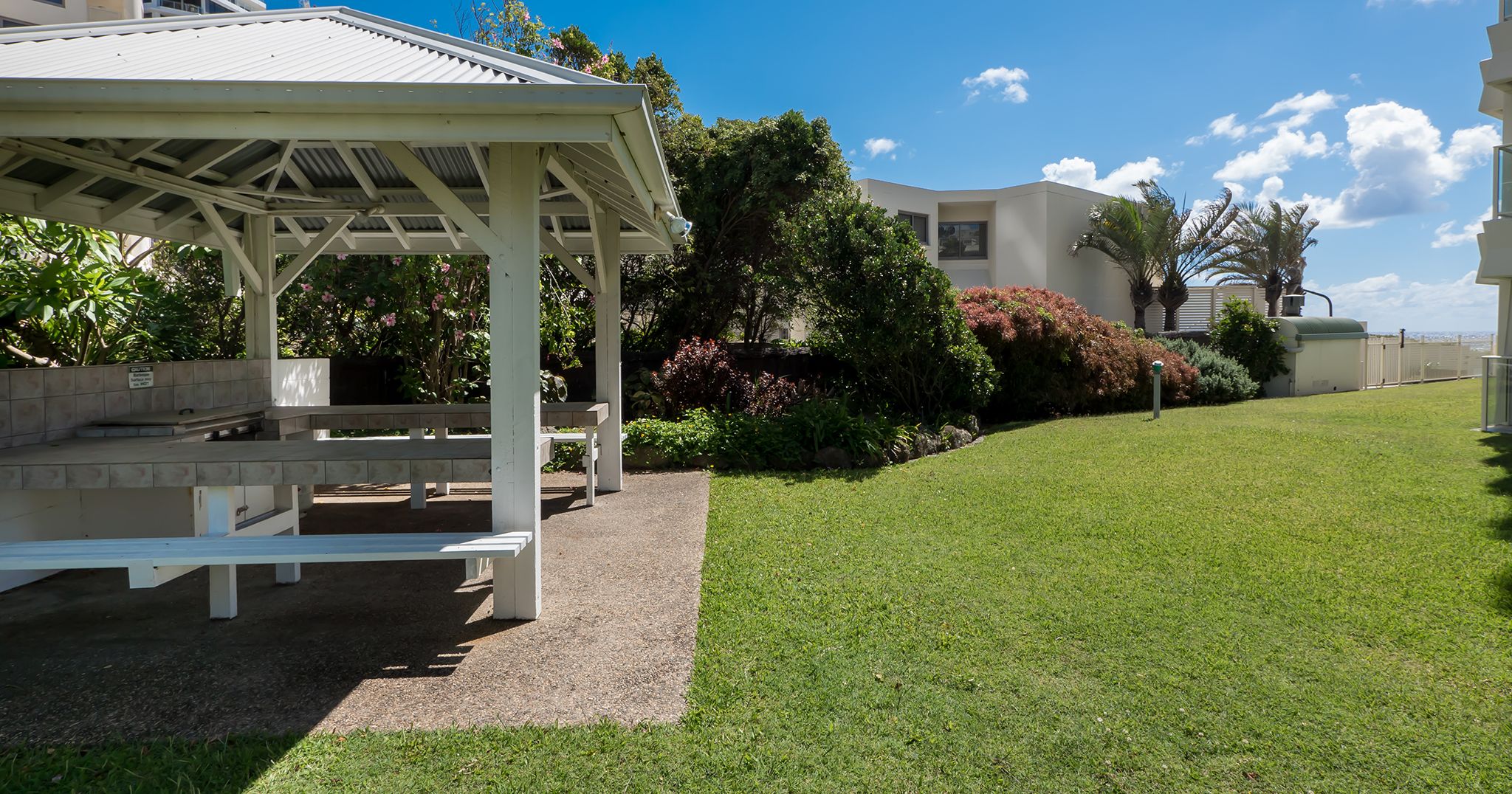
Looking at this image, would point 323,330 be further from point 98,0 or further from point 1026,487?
point 98,0

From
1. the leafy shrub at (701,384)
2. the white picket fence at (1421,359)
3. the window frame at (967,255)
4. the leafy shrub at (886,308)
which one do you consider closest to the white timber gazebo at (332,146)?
the leafy shrub at (701,384)

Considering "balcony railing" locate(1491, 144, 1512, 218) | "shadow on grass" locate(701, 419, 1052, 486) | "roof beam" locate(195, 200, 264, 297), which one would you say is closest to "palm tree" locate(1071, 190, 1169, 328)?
"balcony railing" locate(1491, 144, 1512, 218)

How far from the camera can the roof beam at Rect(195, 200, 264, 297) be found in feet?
19.5

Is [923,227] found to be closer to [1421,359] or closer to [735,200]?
[735,200]

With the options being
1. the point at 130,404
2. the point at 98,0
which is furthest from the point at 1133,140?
the point at 98,0

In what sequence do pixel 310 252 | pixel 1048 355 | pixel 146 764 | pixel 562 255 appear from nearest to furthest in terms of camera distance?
pixel 146 764
pixel 310 252
pixel 562 255
pixel 1048 355

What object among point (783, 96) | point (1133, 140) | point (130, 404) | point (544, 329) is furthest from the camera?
point (1133, 140)

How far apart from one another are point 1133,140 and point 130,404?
21.6 metres

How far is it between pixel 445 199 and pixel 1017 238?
21.9m

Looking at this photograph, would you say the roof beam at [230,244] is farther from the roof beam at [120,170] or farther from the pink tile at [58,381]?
the pink tile at [58,381]

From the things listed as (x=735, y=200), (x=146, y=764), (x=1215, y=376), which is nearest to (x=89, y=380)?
(x=146, y=764)

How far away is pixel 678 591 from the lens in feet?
15.7

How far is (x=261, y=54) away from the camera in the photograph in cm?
426

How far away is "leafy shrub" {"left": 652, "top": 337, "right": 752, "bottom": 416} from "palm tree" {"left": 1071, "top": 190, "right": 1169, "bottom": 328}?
16.6 m
